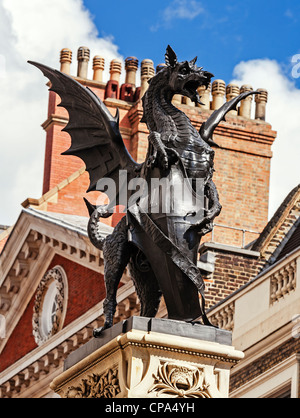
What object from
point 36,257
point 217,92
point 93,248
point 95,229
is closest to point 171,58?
point 95,229

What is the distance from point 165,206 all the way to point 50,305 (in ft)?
82.6

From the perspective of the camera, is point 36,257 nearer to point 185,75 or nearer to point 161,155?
point 185,75

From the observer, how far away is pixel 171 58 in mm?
9680

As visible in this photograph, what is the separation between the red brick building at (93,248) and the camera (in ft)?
83.7

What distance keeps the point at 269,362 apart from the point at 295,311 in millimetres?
1202

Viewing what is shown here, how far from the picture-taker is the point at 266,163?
3856 centimetres

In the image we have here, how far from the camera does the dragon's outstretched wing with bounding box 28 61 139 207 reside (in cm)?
1013

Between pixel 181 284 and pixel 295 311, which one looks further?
pixel 295 311

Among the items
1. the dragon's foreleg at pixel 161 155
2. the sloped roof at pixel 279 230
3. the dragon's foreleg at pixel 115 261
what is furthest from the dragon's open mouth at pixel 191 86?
the sloped roof at pixel 279 230

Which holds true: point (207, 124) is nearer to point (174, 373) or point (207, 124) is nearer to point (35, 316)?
point (174, 373)

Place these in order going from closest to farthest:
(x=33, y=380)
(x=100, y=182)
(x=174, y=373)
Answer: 1. (x=174, y=373)
2. (x=100, y=182)
3. (x=33, y=380)

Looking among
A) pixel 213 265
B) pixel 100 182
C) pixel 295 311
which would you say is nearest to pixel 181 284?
pixel 100 182

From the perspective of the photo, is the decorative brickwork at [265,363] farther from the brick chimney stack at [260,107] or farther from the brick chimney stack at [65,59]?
the brick chimney stack at [65,59]

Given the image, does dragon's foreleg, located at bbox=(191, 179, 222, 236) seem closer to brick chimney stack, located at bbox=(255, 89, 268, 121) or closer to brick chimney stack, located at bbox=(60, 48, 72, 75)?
brick chimney stack, located at bbox=(255, 89, 268, 121)
